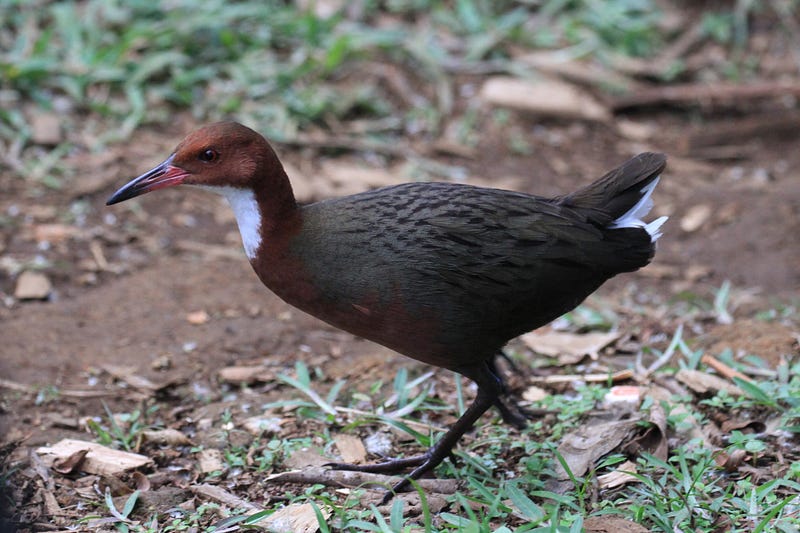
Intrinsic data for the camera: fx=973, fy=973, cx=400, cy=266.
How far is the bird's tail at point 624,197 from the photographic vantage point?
13.9 ft

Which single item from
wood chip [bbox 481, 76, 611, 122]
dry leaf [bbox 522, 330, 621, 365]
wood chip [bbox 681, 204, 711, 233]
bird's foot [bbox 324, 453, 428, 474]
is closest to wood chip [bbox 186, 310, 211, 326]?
bird's foot [bbox 324, 453, 428, 474]

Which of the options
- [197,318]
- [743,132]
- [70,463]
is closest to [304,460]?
[70,463]

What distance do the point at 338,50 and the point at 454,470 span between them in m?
4.63

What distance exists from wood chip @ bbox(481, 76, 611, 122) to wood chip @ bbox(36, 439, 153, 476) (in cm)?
504

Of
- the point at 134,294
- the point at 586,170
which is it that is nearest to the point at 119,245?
the point at 134,294

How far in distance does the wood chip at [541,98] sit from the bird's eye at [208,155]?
184 inches

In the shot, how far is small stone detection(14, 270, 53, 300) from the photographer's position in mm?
5750

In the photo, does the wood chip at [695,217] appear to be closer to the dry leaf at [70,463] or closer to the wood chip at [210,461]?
the wood chip at [210,461]

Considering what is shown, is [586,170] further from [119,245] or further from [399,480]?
[399,480]

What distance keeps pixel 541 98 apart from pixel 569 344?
3522 millimetres

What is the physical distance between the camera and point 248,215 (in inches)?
159

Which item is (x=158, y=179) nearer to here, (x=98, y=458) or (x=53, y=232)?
(x=98, y=458)

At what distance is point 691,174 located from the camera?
25.6ft

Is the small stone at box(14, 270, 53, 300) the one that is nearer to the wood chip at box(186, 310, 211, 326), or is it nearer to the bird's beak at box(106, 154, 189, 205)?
the wood chip at box(186, 310, 211, 326)
